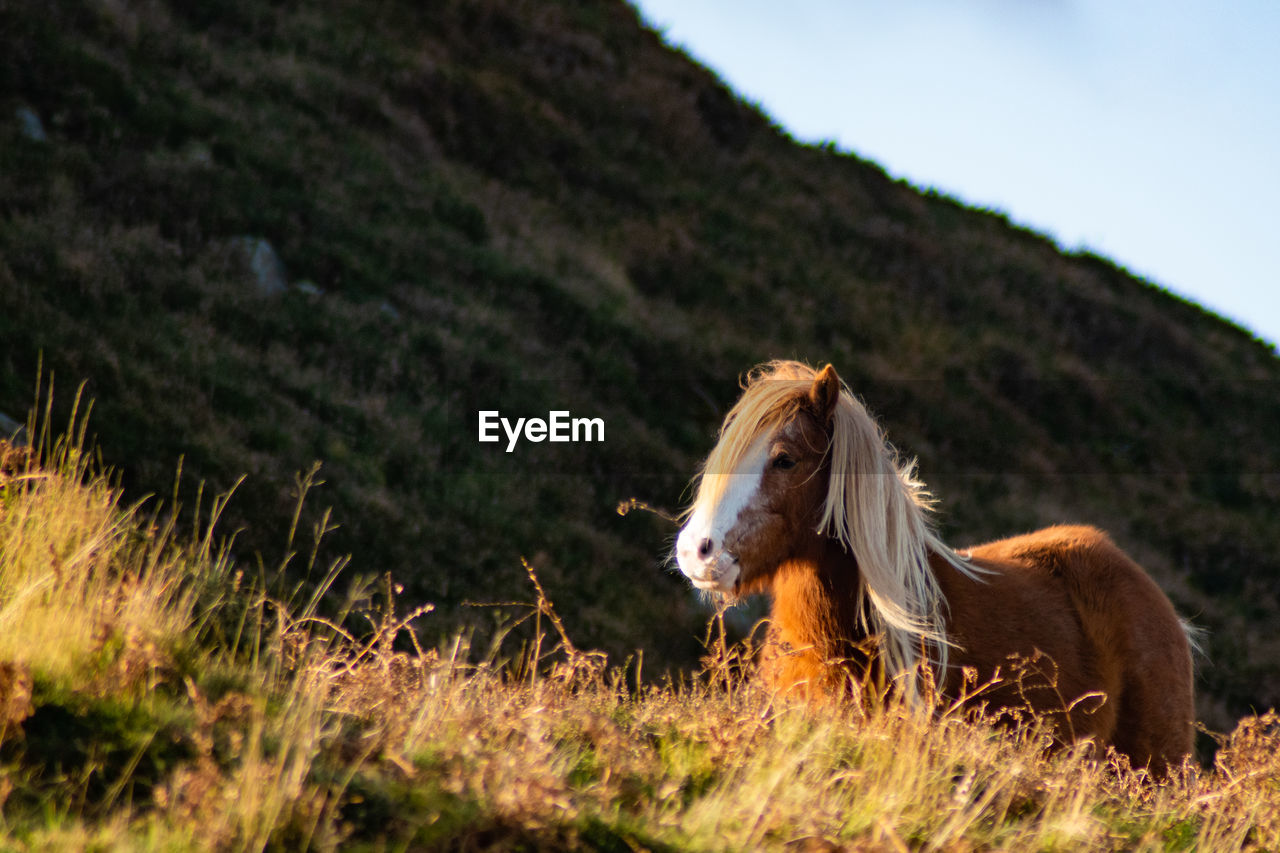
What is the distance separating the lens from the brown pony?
180 inches

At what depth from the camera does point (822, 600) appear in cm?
475

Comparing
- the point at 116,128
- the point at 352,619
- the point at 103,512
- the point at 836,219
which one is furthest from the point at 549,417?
the point at 836,219

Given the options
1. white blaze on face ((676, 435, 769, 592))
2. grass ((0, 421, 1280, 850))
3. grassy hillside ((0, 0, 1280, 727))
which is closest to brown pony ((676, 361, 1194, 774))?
white blaze on face ((676, 435, 769, 592))

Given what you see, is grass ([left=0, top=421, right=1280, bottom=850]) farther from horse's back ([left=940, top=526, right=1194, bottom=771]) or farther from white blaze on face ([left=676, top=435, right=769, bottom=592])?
horse's back ([left=940, top=526, right=1194, bottom=771])

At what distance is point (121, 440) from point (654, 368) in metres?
9.30

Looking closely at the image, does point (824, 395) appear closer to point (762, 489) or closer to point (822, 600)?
point (762, 489)

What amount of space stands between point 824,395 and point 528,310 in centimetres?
1242

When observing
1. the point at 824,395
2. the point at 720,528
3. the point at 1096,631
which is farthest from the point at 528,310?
the point at 720,528

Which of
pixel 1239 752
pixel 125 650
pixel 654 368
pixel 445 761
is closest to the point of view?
pixel 445 761

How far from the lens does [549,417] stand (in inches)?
579

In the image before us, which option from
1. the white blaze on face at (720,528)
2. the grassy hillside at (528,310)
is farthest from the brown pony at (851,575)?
the grassy hillside at (528,310)

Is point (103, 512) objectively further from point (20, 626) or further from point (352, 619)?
point (352, 619)

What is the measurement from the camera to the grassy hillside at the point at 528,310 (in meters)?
11.1

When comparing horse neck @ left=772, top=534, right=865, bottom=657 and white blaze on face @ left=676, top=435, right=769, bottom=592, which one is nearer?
white blaze on face @ left=676, top=435, right=769, bottom=592
